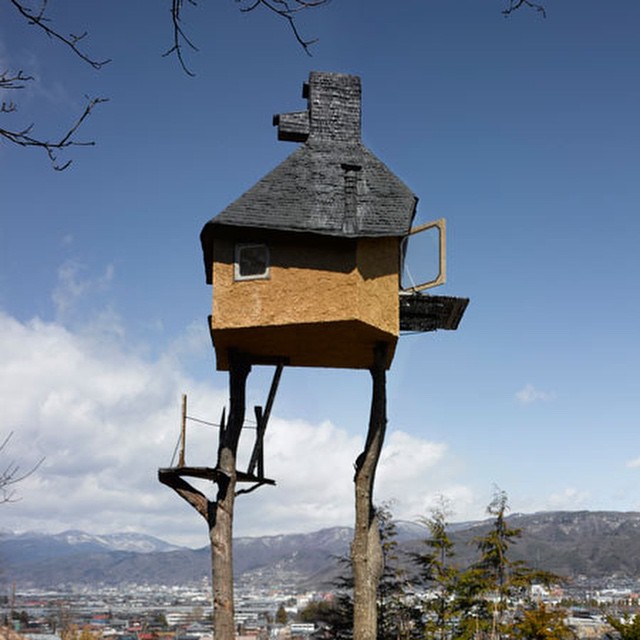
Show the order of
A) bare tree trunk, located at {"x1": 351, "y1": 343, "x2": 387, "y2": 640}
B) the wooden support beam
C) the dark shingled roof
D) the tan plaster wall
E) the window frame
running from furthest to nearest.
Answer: the wooden support beam, the dark shingled roof, the window frame, bare tree trunk, located at {"x1": 351, "y1": 343, "x2": 387, "y2": 640}, the tan plaster wall

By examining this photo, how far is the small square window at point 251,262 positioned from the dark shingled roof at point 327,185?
0.35 meters

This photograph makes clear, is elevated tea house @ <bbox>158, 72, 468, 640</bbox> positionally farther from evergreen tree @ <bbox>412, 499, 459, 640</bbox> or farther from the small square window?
evergreen tree @ <bbox>412, 499, 459, 640</bbox>

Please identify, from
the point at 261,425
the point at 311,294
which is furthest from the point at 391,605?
the point at 311,294

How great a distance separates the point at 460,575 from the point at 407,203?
19.9 meters

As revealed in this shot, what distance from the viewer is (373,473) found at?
1246cm

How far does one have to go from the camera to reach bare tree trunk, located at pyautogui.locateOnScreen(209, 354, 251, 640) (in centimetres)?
1203

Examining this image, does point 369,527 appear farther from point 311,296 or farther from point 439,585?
point 439,585

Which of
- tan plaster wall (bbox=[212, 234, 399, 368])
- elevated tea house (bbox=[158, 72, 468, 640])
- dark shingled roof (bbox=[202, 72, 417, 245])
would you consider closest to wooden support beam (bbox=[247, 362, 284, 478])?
elevated tea house (bbox=[158, 72, 468, 640])

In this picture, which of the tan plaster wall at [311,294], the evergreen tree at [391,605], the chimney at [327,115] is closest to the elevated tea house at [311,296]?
the tan plaster wall at [311,294]

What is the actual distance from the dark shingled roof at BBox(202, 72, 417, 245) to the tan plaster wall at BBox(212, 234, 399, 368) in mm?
266

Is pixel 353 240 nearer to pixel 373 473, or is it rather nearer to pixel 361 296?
pixel 361 296

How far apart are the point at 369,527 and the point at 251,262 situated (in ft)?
13.4

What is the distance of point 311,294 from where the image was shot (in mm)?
11820

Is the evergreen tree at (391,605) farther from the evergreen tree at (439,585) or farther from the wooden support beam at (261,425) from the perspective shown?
the wooden support beam at (261,425)
